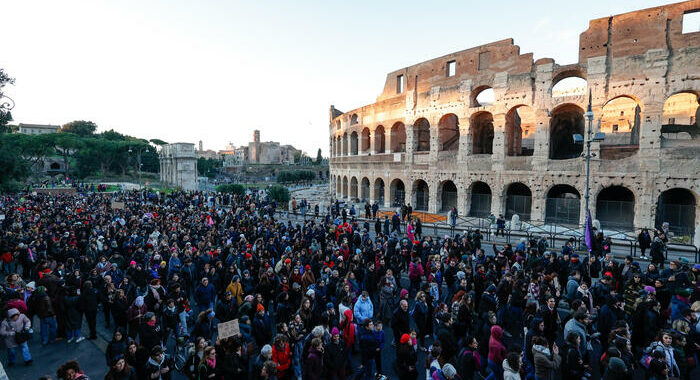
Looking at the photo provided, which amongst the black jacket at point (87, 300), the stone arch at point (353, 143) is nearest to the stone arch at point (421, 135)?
the stone arch at point (353, 143)

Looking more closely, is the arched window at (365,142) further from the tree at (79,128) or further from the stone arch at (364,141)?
the tree at (79,128)

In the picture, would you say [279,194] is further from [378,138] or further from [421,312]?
[421,312]

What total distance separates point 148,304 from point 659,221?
26946 mm

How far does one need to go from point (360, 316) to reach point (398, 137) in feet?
95.4

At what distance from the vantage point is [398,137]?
115ft

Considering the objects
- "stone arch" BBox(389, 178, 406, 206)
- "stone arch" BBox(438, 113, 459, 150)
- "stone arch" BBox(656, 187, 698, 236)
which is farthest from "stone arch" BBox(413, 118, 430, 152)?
"stone arch" BBox(656, 187, 698, 236)

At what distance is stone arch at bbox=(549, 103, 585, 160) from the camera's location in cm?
2847

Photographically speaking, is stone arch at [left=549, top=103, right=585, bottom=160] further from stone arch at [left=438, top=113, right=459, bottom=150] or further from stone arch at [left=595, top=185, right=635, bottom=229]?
stone arch at [left=438, top=113, right=459, bottom=150]

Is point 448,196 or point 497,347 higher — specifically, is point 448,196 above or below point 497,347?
above

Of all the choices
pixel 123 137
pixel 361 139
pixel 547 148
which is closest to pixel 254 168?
pixel 123 137

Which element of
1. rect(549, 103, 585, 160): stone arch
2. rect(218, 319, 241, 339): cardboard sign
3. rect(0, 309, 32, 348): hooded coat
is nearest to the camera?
rect(218, 319, 241, 339): cardboard sign

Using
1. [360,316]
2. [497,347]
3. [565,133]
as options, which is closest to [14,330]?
[360,316]

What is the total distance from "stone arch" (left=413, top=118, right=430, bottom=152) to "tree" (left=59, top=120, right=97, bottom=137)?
100 metres

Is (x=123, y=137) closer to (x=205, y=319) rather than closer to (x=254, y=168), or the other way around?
(x=254, y=168)
